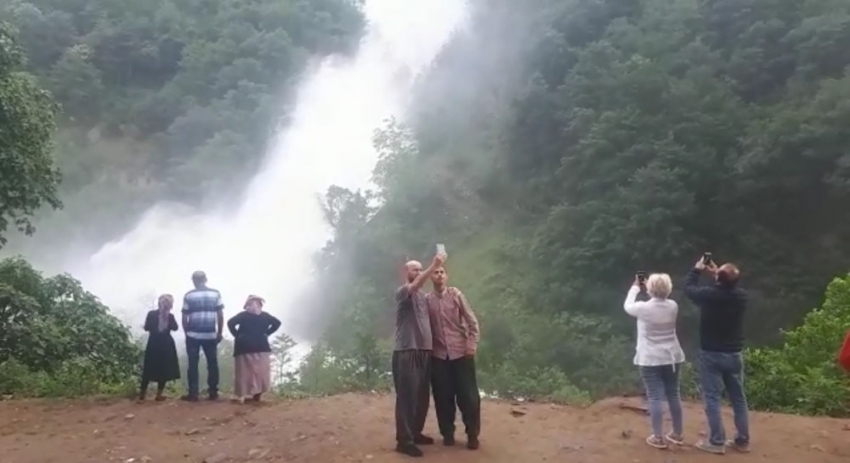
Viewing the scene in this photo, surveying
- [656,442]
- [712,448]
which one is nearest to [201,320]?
[656,442]

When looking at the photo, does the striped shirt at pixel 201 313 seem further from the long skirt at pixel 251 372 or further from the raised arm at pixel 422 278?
the raised arm at pixel 422 278

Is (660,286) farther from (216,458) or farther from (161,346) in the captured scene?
(161,346)

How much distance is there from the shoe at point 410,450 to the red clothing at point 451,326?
65cm

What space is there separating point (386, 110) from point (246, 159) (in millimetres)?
6613

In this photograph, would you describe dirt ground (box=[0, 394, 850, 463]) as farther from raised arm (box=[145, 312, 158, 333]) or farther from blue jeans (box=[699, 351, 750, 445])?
raised arm (box=[145, 312, 158, 333])

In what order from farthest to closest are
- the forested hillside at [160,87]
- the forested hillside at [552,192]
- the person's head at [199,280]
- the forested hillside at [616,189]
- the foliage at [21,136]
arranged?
the forested hillside at [160,87] < the forested hillside at [616,189] < the forested hillside at [552,192] < the foliage at [21,136] < the person's head at [199,280]

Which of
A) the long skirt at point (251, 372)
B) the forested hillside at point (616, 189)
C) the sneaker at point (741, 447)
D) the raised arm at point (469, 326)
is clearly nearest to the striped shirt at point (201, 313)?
the long skirt at point (251, 372)

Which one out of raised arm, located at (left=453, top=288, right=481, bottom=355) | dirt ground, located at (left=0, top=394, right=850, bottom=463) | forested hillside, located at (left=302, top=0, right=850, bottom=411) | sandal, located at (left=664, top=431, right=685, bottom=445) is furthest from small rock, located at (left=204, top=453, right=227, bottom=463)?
forested hillside, located at (left=302, top=0, right=850, bottom=411)

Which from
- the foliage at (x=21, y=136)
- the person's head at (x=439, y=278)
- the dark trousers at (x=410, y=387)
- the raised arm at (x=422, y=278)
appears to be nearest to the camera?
the raised arm at (x=422, y=278)

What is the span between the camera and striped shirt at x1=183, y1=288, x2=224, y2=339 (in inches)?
296

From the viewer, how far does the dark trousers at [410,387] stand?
546cm

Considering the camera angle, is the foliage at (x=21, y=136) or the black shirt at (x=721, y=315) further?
the foliage at (x=21, y=136)

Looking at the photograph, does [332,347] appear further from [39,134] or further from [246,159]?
[246,159]

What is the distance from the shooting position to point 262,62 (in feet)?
131
